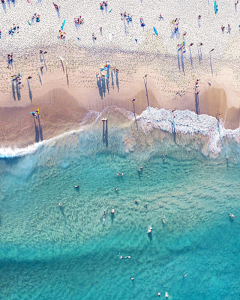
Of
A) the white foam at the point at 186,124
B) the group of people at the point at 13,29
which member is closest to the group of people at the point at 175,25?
the white foam at the point at 186,124

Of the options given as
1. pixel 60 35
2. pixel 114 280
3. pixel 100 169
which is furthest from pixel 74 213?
pixel 60 35

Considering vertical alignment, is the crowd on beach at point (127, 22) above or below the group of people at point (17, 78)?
above

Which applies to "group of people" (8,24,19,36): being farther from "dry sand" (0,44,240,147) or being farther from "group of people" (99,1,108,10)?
"group of people" (99,1,108,10)

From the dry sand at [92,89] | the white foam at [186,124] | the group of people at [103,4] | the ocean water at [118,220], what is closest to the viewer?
the dry sand at [92,89]

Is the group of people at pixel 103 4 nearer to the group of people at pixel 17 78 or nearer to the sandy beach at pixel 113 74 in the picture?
the sandy beach at pixel 113 74

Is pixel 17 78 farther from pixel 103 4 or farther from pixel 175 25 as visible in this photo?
pixel 175 25

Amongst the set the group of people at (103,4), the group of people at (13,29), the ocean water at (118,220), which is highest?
the group of people at (103,4)

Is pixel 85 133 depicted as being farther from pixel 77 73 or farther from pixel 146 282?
pixel 146 282

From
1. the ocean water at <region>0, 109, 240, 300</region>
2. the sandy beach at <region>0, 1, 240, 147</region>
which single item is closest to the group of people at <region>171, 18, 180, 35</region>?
the sandy beach at <region>0, 1, 240, 147</region>
